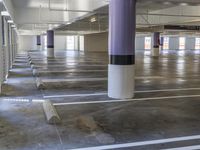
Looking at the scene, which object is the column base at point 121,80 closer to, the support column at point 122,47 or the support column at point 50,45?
the support column at point 122,47

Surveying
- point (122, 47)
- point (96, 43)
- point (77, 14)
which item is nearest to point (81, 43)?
point (96, 43)

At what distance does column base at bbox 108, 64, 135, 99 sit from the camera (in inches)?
274

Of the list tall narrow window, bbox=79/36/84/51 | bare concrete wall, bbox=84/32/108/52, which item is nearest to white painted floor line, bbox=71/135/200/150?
bare concrete wall, bbox=84/32/108/52

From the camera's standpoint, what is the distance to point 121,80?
6988 millimetres

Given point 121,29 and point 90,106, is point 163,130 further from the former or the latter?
point 121,29

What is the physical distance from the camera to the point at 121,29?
22.5ft

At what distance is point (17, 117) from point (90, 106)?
1.66 m

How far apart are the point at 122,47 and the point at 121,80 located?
0.83 metres

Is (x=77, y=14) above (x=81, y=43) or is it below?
above

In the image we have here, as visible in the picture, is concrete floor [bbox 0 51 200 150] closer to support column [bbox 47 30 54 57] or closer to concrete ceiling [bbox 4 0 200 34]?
concrete ceiling [bbox 4 0 200 34]

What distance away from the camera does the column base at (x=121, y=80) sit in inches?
274

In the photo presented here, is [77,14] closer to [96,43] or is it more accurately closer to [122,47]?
[122,47]

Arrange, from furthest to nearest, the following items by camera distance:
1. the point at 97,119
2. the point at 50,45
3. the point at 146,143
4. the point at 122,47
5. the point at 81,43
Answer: the point at 81,43
the point at 50,45
the point at 122,47
the point at 97,119
the point at 146,143

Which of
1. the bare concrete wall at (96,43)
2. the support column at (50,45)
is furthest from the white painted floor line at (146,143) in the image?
the bare concrete wall at (96,43)
